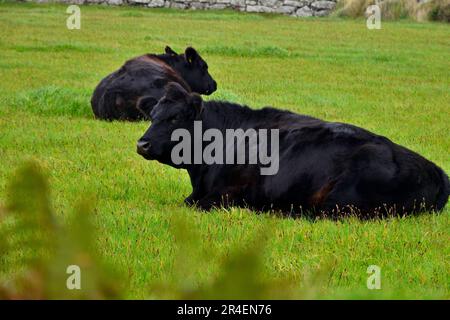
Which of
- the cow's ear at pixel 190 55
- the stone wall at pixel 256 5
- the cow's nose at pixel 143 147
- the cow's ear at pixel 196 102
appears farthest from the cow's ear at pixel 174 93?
the stone wall at pixel 256 5

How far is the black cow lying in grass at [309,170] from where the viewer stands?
6766mm

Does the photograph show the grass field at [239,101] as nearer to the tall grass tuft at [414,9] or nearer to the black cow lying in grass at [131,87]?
the black cow lying in grass at [131,87]

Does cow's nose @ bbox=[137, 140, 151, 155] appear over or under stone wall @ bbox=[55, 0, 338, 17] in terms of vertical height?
under

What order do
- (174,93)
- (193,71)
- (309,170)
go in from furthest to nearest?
(193,71), (174,93), (309,170)

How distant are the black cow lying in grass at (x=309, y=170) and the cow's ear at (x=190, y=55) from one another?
7059 millimetres

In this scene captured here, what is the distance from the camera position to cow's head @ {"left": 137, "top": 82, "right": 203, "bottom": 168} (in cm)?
773

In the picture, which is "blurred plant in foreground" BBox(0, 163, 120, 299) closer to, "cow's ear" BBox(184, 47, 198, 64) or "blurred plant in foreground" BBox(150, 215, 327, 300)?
"blurred plant in foreground" BBox(150, 215, 327, 300)

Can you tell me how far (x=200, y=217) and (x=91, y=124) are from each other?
6.52m

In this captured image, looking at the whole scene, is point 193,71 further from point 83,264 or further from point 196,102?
point 83,264

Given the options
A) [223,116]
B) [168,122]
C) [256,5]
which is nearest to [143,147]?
[168,122]

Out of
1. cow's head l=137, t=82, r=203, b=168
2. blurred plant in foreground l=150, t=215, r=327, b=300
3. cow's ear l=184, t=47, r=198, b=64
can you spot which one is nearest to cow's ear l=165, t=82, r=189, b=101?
cow's head l=137, t=82, r=203, b=168

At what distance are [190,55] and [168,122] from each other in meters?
7.52

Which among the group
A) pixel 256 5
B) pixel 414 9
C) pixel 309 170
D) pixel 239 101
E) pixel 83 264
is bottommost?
pixel 239 101

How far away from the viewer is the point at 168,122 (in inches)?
310
